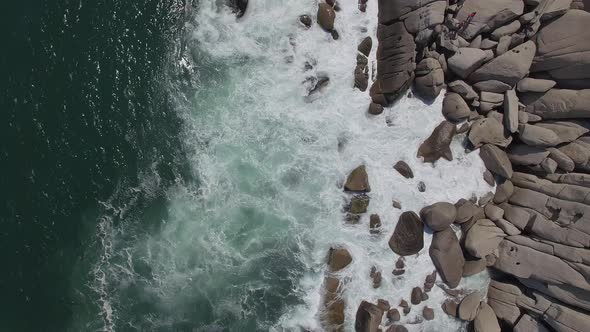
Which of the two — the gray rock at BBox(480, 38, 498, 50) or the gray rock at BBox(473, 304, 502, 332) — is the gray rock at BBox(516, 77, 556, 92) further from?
the gray rock at BBox(473, 304, 502, 332)

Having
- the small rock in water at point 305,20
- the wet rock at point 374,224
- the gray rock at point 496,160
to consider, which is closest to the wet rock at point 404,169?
the wet rock at point 374,224

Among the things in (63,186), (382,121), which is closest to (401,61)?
(382,121)

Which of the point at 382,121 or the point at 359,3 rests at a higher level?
the point at 359,3

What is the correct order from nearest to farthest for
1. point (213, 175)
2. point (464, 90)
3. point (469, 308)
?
point (213, 175), point (469, 308), point (464, 90)

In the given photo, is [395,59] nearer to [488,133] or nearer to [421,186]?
[488,133]

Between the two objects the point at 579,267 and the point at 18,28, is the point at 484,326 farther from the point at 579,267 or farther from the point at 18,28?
the point at 18,28

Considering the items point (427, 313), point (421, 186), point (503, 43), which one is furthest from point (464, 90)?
point (427, 313)

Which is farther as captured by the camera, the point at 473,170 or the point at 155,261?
the point at 473,170
